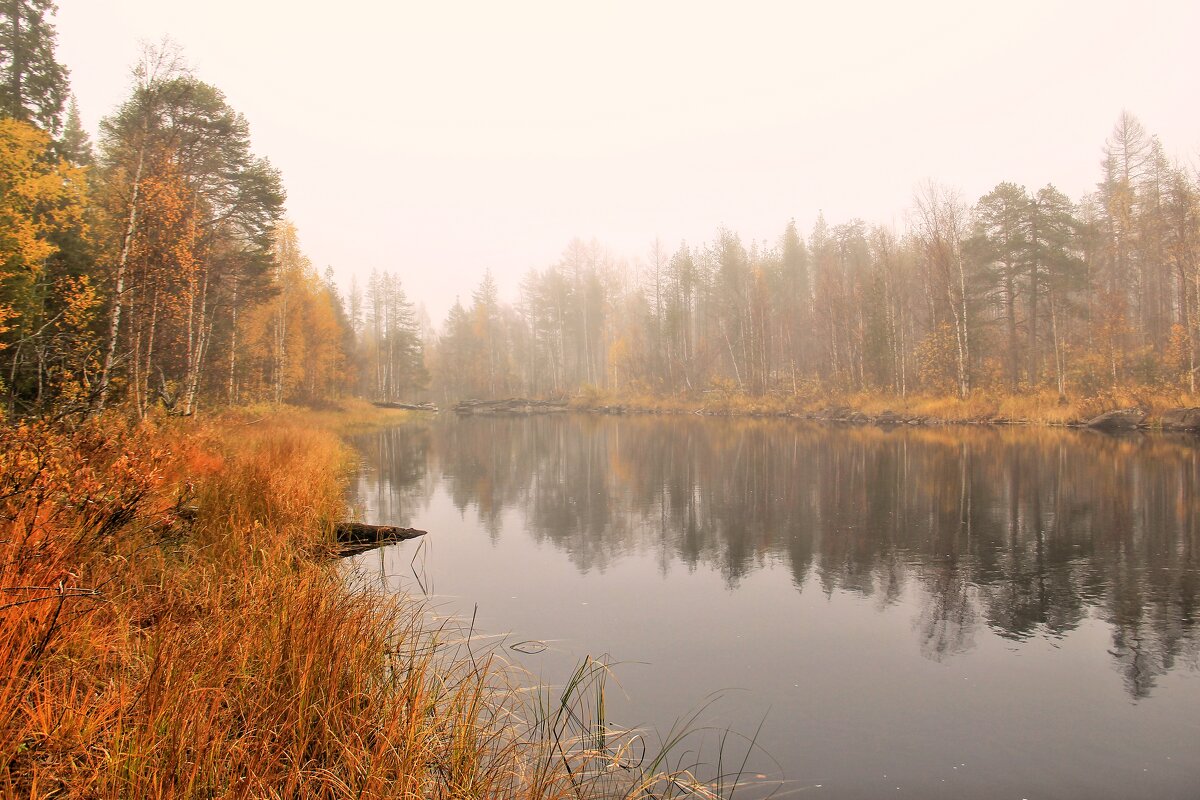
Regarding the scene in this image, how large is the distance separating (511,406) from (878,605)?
60416 millimetres

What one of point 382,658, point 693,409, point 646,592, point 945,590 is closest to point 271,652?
point 382,658

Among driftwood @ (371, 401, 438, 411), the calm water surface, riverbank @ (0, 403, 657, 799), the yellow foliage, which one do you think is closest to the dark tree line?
driftwood @ (371, 401, 438, 411)

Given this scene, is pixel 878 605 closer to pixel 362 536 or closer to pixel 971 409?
pixel 362 536

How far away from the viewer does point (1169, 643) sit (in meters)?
6.37

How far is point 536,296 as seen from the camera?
7612 cm

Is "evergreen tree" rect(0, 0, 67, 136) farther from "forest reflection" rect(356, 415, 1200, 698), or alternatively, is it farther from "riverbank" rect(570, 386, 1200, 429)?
"riverbank" rect(570, 386, 1200, 429)

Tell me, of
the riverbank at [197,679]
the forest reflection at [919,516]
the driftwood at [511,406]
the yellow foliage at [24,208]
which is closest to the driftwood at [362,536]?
the riverbank at [197,679]

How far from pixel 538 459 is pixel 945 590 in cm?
1868

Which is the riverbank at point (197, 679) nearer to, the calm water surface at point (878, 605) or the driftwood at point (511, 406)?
the calm water surface at point (878, 605)

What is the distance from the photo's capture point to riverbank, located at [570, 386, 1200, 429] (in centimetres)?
2778

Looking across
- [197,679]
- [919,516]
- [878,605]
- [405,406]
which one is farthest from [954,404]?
[405,406]

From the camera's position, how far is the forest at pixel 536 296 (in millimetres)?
13500

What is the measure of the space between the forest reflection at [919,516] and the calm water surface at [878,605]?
0.19 ft

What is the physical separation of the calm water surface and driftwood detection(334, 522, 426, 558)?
11.7 inches
